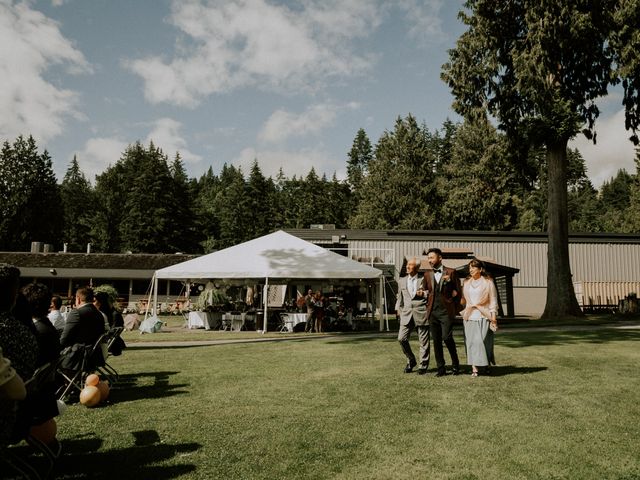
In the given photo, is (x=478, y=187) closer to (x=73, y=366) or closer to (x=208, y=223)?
(x=208, y=223)

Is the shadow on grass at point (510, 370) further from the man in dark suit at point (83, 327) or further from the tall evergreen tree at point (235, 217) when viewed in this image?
the tall evergreen tree at point (235, 217)

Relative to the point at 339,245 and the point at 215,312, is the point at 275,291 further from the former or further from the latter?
the point at 215,312

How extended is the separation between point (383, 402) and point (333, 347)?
21.5 ft

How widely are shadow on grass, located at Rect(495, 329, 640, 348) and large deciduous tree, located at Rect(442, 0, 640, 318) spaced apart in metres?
6.36

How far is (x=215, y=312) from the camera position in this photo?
21062 mm

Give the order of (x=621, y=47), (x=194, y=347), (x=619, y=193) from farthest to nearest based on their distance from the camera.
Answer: (x=619, y=193), (x=621, y=47), (x=194, y=347)

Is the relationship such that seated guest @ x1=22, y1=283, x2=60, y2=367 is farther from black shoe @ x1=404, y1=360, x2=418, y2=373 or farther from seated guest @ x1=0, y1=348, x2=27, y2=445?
black shoe @ x1=404, y1=360, x2=418, y2=373

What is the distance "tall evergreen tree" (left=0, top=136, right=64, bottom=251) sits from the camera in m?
61.8

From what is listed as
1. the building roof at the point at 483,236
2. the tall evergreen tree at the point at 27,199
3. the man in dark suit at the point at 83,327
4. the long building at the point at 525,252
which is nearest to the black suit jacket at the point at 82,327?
the man in dark suit at the point at 83,327

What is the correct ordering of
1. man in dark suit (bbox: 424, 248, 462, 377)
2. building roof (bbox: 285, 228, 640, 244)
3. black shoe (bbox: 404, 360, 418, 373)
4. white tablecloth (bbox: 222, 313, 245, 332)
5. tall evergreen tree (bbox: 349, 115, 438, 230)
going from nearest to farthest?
man in dark suit (bbox: 424, 248, 462, 377) < black shoe (bbox: 404, 360, 418, 373) < white tablecloth (bbox: 222, 313, 245, 332) < building roof (bbox: 285, 228, 640, 244) < tall evergreen tree (bbox: 349, 115, 438, 230)

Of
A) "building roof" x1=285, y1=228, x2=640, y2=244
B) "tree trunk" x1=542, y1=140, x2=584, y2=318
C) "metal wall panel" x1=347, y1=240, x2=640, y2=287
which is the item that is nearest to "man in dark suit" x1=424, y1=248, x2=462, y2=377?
"tree trunk" x1=542, y1=140, x2=584, y2=318

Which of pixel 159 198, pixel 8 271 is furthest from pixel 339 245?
pixel 159 198

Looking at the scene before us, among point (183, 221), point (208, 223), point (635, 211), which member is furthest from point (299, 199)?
point (635, 211)

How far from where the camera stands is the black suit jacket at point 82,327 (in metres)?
7.18
